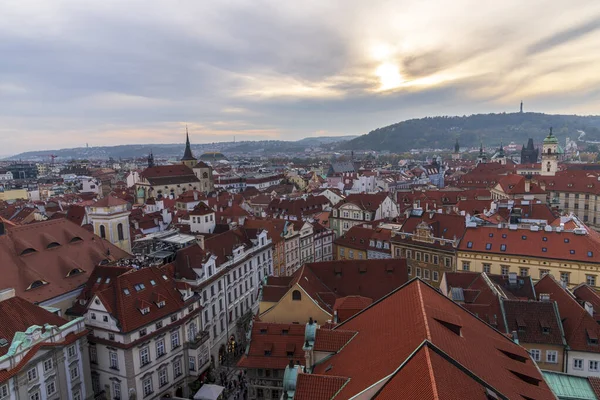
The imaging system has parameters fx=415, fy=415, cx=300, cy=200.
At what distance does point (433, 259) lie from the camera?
55.4m

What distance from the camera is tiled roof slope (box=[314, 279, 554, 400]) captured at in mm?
17844

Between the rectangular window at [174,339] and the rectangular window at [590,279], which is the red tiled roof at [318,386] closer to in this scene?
the rectangular window at [174,339]

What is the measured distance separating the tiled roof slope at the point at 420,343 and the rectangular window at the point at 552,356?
1096cm

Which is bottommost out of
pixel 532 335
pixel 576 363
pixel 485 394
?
pixel 576 363

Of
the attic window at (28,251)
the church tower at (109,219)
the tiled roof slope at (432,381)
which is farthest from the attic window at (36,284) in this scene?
the tiled roof slope at (432,381)

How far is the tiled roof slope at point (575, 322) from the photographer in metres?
33.1

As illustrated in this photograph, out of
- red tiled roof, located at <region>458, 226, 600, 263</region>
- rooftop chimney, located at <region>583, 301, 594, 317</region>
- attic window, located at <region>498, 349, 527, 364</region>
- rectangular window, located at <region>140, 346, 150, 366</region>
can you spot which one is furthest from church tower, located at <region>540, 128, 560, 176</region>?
rectangular window, located at <region>140, 346, 150, 366</region>

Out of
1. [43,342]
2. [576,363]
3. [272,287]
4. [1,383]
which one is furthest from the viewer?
[272,287]

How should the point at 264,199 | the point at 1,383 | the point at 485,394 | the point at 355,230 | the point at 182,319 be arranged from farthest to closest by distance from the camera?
the point at 264,199
the point at 355,230
the point at 182,319
the point at 1,383
the point at 485,394

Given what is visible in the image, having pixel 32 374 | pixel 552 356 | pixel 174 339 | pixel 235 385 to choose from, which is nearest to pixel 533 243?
pixel 552 356

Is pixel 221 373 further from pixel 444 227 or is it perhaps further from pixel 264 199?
pixel 264 199

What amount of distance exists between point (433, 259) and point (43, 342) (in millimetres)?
44459

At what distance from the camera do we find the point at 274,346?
112ft

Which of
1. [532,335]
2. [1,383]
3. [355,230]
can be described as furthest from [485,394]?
[355,230]
